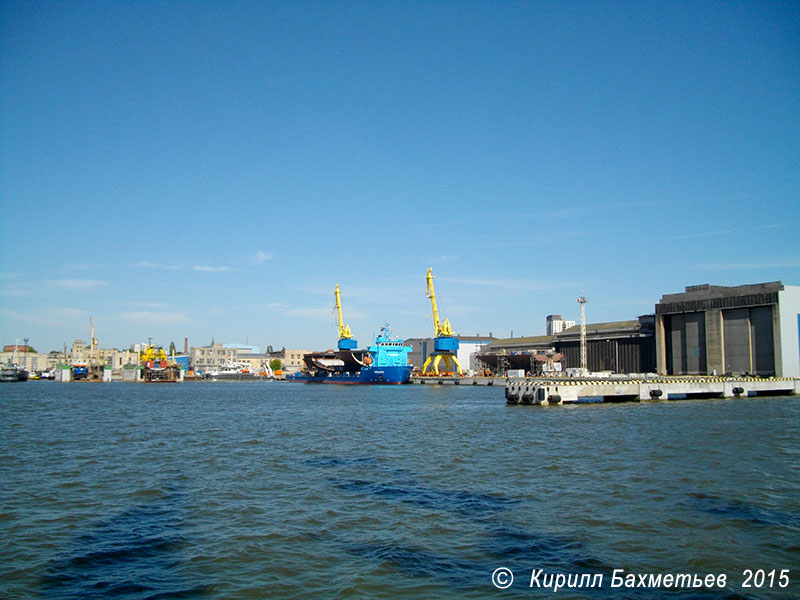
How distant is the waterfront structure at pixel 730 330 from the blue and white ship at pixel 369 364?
4651 cm

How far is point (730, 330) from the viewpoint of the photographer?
87.9 metres

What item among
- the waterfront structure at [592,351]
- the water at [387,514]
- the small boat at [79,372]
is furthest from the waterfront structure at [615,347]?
the small boat at [79,372]

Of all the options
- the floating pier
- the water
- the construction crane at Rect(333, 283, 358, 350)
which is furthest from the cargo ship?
the water

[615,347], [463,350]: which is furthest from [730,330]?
[463,350]

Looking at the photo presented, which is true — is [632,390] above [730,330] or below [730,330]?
below

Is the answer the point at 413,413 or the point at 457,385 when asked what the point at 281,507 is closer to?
the point at 413,413

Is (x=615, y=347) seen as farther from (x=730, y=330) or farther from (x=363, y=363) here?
(x=363, y=363)

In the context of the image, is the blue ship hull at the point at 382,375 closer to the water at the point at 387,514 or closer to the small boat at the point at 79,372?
the small boat at the point at 79,372

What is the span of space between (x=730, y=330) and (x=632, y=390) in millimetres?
43992

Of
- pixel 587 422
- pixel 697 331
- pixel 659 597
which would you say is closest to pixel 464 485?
pixel 659 597

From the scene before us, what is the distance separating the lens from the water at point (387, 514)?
9.92 m

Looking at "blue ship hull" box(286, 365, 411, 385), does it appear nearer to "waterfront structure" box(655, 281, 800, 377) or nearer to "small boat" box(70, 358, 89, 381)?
"waterfront structure" box(655, 281, 800, 377)

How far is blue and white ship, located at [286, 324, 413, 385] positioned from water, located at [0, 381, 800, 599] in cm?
8867

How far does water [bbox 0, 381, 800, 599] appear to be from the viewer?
9922mm
